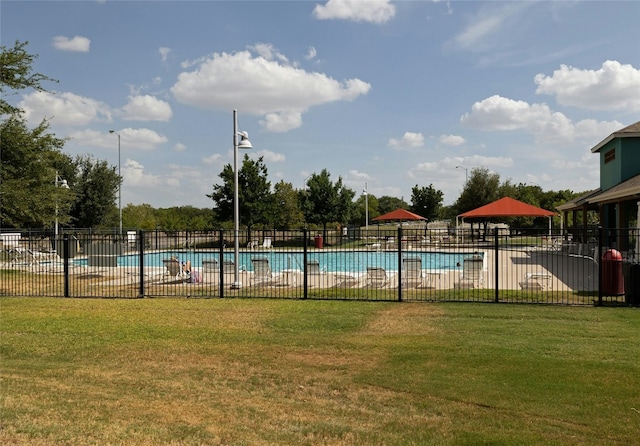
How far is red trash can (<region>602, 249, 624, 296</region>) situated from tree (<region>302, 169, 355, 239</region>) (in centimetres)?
2838

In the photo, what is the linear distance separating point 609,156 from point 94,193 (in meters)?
39.0

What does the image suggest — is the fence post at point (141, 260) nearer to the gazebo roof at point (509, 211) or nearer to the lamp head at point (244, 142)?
the lamp head at point (244, 142)

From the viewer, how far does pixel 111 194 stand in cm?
4569

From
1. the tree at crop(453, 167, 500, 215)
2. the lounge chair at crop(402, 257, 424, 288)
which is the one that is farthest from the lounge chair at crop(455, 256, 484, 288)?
the tree at crop(453, 167, 500, 215)

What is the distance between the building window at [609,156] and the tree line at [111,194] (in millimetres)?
19168

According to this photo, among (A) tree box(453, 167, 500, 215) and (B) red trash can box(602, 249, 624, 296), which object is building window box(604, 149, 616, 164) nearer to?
(B) red trash can box(602, 249, 624, 296)

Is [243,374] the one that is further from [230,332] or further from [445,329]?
[445,329]

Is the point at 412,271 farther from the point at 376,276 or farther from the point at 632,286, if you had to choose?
the point at 632,286

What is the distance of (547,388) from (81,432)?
485 cm

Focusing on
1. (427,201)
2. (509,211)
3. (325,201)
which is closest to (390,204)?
(427,201)

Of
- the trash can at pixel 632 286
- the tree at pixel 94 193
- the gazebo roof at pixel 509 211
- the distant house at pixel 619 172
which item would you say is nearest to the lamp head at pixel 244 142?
the trash can at pixel 632 286

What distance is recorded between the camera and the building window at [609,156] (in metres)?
25.2

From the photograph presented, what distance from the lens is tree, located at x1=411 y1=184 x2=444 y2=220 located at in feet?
198

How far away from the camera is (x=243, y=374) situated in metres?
6.51
